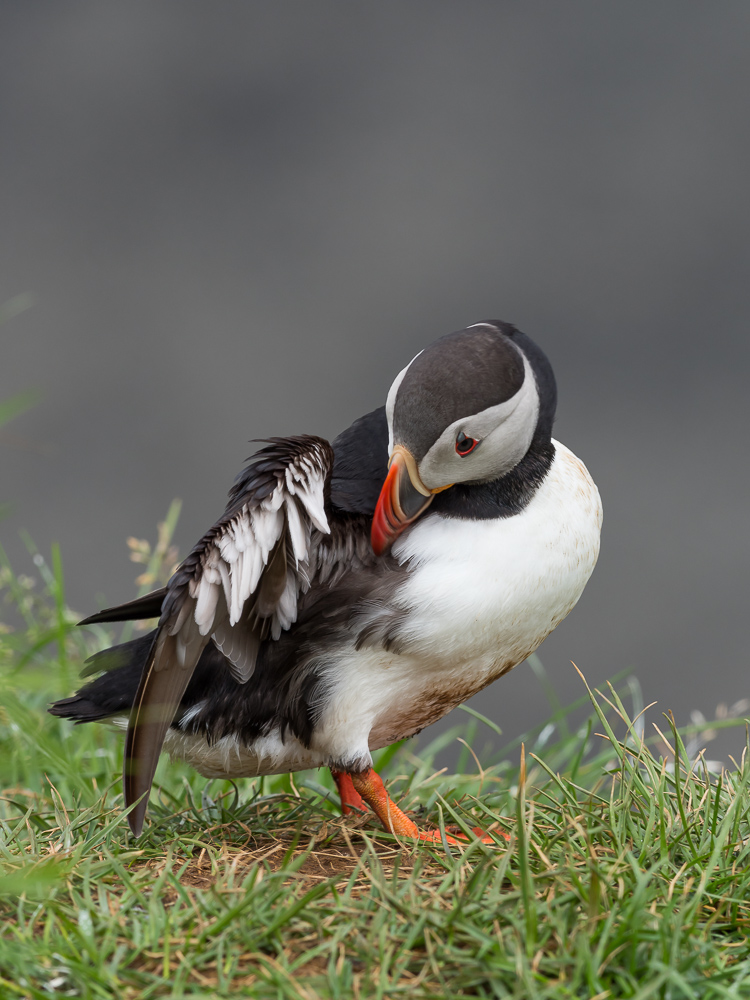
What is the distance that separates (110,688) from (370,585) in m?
0.84

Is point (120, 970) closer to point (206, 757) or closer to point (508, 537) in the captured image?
point (206, 757)

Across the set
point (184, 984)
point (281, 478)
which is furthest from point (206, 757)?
point (184, 984)

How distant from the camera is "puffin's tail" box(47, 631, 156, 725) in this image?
2586 millimetres

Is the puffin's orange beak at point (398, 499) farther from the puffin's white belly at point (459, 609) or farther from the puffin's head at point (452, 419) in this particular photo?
the puffin's white belly at point (459, 609)

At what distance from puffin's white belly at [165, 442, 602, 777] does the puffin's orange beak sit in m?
0.13

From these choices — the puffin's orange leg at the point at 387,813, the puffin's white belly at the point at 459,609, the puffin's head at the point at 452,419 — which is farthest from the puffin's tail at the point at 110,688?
the puffin's head at the point at 452,419

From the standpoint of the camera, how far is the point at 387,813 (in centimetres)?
231

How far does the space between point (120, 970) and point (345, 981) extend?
0.37 meters

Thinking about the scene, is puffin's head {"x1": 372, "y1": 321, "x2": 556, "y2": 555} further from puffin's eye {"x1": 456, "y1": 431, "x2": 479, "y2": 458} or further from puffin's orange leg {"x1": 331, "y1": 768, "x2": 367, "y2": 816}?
puffin's orange leg {"x1": 331, "y1": 768, "x2": 367, "y2": 816}

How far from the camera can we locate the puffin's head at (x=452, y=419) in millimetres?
2158

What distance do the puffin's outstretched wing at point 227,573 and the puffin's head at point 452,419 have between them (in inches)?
7.5

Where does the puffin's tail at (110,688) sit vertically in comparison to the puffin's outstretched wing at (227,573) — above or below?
below

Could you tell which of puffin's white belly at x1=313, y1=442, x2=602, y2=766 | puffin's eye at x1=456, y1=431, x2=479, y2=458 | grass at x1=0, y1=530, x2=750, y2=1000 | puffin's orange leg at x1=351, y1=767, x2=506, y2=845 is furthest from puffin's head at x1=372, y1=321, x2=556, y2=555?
grass at x1=0, y1=530, x2=750, y2=1000

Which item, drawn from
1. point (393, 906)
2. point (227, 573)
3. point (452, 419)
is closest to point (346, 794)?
point (227, 573)
